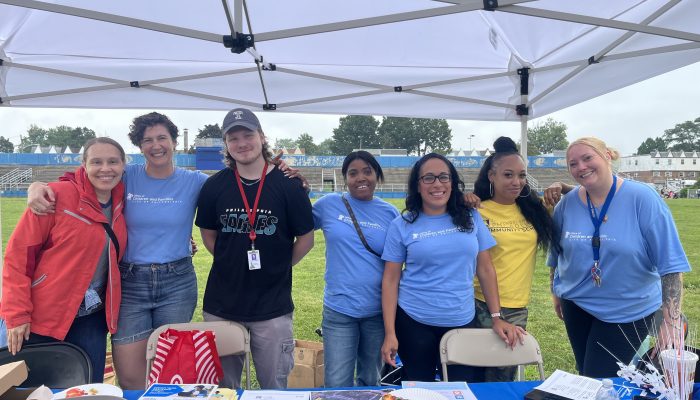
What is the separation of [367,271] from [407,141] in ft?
176

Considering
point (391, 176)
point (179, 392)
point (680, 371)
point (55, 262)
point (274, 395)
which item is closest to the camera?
point (680, 371)

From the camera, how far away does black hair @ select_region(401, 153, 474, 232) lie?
212 centimetres

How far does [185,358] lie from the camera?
5.95 ft

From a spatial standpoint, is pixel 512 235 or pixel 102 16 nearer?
pixel 102 16

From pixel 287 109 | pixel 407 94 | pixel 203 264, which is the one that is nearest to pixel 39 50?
pixel 287 109

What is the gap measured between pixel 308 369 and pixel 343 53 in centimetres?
212

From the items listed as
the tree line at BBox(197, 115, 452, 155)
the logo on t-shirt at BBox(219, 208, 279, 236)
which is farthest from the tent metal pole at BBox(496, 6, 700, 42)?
the tree line at BBox(197, 115, 452, 155)

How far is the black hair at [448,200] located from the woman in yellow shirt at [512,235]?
0.67 ft

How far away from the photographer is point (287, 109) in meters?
3.77

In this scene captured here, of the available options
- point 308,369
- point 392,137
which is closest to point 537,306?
point 308,369

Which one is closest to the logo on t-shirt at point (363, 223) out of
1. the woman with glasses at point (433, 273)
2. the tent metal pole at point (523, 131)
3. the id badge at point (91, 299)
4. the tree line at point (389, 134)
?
the woman with glasses at point (433, 273)

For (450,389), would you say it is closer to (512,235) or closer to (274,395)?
(274,395)

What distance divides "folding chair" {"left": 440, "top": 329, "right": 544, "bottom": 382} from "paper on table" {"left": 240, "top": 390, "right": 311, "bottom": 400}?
2.34ft

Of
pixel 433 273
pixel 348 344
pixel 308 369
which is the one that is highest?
pixel 433 273
